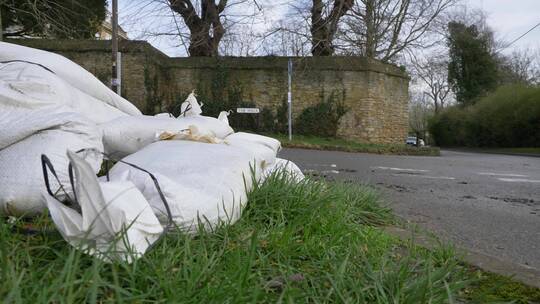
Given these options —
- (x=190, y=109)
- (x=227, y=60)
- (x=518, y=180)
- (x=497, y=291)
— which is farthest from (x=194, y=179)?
(x=227, y=60)

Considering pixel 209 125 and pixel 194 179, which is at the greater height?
pixel 209 125

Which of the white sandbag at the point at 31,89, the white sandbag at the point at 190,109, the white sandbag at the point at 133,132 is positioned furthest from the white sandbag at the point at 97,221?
the white sandbag at the point at 190,109

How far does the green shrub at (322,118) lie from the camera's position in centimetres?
1614

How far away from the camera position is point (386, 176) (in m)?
6.64

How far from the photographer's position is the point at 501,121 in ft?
82.9

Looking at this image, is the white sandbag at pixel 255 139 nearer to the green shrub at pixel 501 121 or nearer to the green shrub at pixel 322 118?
the green shrub at pixel 322 118

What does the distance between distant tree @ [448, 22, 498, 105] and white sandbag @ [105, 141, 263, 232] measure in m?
33.5

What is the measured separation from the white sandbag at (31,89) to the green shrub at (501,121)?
935 inches

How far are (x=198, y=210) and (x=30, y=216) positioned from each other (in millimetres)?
713

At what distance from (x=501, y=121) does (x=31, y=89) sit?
26138mm

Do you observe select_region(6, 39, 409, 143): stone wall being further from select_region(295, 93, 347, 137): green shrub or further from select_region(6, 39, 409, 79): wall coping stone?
select_region(295, 93, 347, 137): green shrub

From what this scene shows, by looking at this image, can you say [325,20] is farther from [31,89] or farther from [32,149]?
[32,149]

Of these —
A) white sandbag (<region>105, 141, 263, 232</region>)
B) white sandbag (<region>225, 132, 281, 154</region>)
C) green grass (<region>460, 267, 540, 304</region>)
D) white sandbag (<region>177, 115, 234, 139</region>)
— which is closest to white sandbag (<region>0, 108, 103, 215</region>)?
white sandbag (<region>105, 141, 263, 232</region>)

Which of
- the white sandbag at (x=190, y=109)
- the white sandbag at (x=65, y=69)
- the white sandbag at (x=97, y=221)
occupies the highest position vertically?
the white sandbag at (x=65, y=69)
